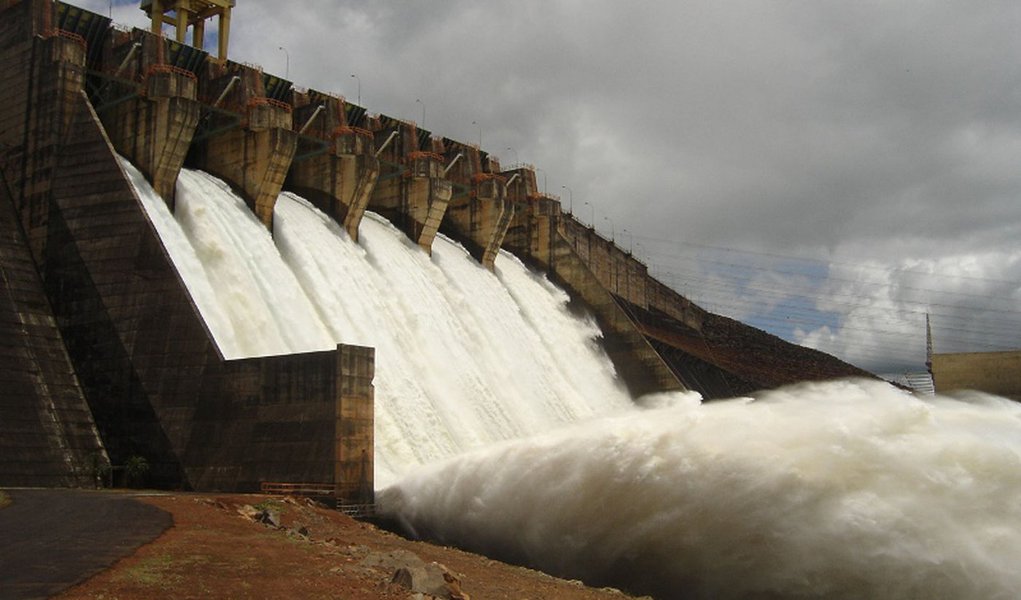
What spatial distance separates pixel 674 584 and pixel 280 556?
20.3 ft

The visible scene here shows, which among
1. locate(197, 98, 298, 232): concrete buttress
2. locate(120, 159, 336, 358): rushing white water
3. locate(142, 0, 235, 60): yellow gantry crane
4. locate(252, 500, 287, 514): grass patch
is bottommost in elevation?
locate(252, 500, 287, 514): grass patch

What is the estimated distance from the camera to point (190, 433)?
77.9 feet

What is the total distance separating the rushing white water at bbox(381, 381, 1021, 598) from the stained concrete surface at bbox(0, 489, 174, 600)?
6.92m

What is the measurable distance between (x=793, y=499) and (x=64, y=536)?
10.1m

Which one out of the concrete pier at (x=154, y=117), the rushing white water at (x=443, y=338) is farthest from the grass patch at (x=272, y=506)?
the concrete pier at (x=154, y=117)

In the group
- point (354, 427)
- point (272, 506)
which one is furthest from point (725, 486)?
point (354, 427)

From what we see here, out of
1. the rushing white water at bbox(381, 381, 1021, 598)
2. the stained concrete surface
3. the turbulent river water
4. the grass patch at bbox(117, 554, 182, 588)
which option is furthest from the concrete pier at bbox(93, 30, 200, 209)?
the grass patch at bbox(117, 554, 182, 588)

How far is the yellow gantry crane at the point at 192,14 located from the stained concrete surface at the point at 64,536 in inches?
1203

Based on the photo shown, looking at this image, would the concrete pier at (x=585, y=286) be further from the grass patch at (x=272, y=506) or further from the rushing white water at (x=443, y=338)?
the grass patch at (x=272, y=506)

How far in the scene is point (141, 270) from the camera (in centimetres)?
2508

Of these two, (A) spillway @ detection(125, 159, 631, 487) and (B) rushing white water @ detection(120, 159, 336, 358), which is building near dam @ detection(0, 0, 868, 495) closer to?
(B) rushing white water @ detection(120, 159, 336, 358)

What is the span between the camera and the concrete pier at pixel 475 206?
152ft

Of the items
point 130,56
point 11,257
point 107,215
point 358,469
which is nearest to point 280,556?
point 358,469

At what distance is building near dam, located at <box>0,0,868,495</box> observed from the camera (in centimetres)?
2291
